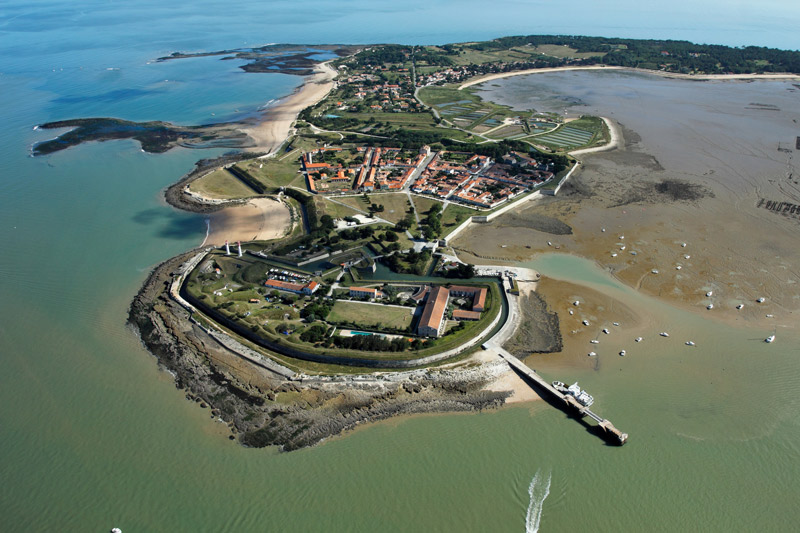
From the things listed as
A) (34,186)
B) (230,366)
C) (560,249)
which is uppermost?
(560,249)

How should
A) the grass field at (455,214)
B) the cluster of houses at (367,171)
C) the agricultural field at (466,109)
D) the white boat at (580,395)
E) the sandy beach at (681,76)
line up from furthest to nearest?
1. the sandy beach at (681,76)
2. the agricultural field at (466,109)
3. the cluster of houses at (367,171)
4. the grass field at (455,214)
5. the white boat at (580,395)

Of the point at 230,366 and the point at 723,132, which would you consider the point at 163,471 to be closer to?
the point at 230,366

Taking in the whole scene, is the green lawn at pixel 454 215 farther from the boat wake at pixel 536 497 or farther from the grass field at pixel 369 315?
the boat wake at pixel 536 497

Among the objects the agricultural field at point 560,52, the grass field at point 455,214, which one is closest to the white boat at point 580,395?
the grass field at point 455,214

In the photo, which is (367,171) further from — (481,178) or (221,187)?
(221,187)

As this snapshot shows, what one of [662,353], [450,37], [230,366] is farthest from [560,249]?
[450,37]

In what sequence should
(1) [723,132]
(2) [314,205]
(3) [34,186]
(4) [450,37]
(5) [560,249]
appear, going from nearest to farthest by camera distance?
(5) [560,249], (2) [314,205], (3) [34,186], (1) [723,132], (4) [450,37]

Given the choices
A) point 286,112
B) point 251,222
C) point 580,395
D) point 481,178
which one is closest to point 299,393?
point 580,395
